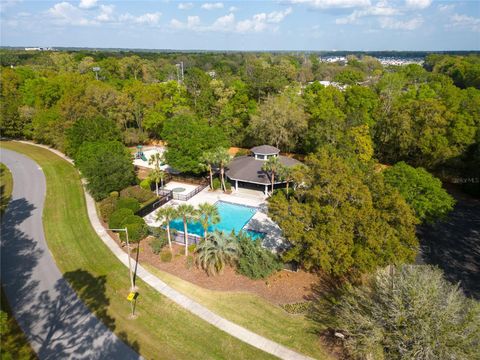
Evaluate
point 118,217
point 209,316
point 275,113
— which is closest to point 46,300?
point 118,217

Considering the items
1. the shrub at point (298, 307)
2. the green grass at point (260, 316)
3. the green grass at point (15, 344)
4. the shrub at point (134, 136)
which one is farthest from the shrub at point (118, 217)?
the shrub at point (134, 136)

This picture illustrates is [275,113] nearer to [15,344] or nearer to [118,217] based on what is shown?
[118,217]

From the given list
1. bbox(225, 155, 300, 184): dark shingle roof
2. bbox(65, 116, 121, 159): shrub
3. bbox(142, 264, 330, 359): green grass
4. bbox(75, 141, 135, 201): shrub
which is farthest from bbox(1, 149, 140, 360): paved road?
bbox(225, 155, 300, 184): dark shingle roof

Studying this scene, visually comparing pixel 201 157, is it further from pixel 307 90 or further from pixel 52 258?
pixel 307 90

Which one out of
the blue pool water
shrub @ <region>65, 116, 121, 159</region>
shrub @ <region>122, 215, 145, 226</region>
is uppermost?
shrub @ <region>65, 116, 121, 159</region>

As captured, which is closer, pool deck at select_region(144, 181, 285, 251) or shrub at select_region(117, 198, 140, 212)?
pool deck at select_region(144, 181, 285, 251)

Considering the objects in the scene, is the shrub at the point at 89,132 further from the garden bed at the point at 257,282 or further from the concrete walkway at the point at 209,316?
the garden bed at the point at 257,282

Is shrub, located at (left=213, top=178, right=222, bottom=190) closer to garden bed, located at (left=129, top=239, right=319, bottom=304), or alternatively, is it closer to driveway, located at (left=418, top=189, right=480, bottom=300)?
garden bed, located at (left=129, top=239, right=319, bottom=304)
